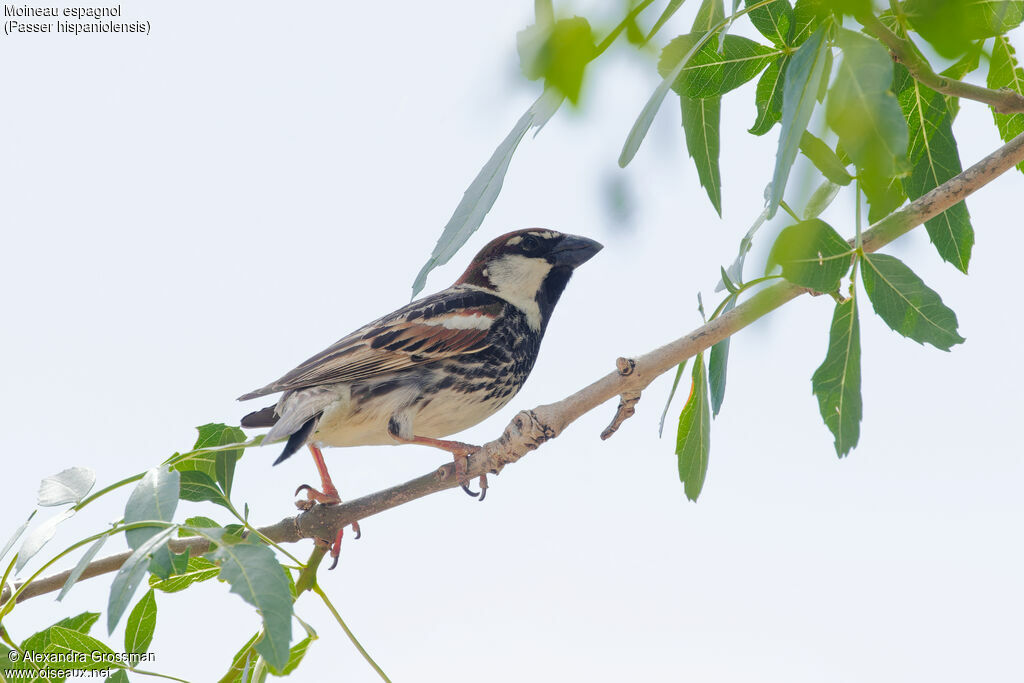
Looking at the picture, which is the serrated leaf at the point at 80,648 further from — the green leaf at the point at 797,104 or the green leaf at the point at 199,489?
the green leaf at the point at 797,104

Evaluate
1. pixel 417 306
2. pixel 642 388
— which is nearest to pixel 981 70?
pixel 642 388

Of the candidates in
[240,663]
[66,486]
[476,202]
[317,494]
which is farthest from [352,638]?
[317,494]

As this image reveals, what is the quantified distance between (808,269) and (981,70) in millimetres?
897

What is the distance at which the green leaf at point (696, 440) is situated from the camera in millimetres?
2338

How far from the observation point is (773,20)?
77.4 inches

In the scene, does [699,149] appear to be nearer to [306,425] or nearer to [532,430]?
[532,430]

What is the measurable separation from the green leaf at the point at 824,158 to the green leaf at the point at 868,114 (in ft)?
1.02

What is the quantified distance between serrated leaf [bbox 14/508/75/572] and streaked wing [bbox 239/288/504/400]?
1.74 meters

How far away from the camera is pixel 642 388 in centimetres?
246

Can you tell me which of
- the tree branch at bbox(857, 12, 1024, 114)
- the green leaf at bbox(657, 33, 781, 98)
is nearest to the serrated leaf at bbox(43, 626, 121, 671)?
the green leaf at bbox(657, 33, 781, 98)

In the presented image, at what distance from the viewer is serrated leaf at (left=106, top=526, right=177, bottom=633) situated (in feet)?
5.15

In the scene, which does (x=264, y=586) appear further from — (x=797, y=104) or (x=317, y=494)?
(x=317, y=494)

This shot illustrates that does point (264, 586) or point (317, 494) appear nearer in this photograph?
point (264, 586)

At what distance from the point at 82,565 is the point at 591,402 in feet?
4.21
